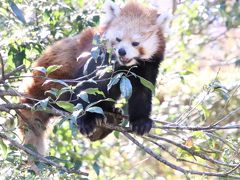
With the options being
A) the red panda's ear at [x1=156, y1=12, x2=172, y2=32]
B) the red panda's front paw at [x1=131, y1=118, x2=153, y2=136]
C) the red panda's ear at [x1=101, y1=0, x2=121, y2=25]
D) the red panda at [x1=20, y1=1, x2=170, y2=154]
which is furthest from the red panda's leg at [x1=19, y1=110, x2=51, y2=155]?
the red panda's ear at [x1=156, y1=12, x2=172, y2=32]

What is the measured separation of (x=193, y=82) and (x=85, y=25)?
3255 mm

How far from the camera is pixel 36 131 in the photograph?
3.90m

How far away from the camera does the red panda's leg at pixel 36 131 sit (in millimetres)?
3807

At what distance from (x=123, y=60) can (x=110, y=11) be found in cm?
44

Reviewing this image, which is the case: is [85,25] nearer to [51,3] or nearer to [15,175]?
[51,3]

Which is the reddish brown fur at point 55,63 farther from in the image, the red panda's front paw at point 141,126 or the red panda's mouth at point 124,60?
the red panda's front paw at point 141,126

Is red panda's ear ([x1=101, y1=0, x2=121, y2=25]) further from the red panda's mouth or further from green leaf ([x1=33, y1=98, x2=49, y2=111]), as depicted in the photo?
green leaf ([x1=33, y1=98, x2=49, y2=111])

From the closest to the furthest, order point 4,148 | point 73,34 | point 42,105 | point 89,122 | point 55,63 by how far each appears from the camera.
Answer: point 42,105 → point 4,148 → point 89,122 → point 55,63 → point 73,34

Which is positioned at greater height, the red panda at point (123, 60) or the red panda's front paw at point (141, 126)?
the red panda at point (123, 60)

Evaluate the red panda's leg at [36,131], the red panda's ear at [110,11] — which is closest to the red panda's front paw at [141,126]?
the red panda's leg at [36,131]

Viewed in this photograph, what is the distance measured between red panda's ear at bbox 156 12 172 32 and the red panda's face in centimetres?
2

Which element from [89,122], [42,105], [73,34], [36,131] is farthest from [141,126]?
[42,105]

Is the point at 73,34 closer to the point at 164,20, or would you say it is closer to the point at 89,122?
the point at 164,20

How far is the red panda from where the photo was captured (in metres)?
3.70
